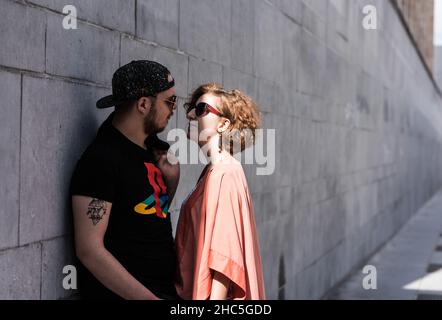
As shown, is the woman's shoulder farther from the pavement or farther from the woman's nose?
the pavement

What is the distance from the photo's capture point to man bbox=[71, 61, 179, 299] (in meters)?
2.84

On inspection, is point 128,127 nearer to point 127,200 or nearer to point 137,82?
point 137,82

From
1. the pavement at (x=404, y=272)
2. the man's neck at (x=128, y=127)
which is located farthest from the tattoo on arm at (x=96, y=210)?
the pavement at (x=404, y=272)

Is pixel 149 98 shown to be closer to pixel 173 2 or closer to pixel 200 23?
pixel 173 2

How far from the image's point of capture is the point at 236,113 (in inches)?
122

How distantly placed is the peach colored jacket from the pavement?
537 cm

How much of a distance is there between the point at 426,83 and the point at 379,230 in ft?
43.2

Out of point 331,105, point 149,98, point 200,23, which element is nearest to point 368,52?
point 331,105

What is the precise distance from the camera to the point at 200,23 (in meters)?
4.69

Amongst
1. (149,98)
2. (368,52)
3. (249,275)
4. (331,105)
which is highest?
(368,52)

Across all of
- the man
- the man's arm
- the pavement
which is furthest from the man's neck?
the pavement

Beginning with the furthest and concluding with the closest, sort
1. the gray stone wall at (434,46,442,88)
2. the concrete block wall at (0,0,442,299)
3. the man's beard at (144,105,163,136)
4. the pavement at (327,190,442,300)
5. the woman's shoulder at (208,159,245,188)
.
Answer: the gray stone wall at (434,46,442,88)
the pavement at (327,190,442,300)
the man's beard at (144,105,163,136)
the woman's shoulder at (208,159,245,188)
the concrete block wall at (0,0,442,299)

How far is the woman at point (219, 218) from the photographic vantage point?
9.58ft

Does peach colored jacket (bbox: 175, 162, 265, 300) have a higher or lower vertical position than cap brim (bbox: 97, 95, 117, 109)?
lower
